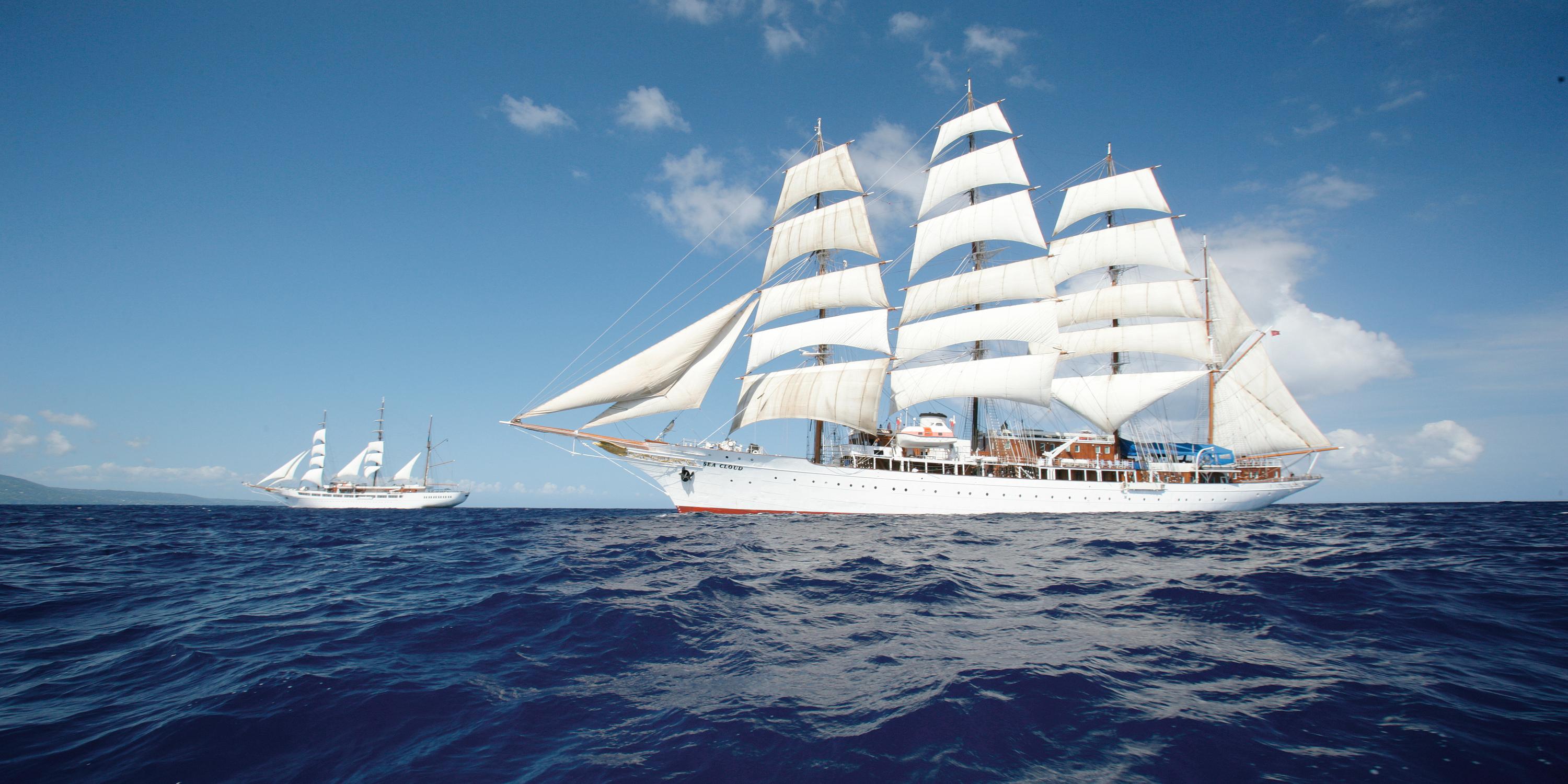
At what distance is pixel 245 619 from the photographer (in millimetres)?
8250

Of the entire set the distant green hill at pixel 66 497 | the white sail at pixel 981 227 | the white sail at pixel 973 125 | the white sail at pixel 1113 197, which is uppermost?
the white sail at pixel 973 125

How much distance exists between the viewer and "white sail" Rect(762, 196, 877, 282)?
3875 cm

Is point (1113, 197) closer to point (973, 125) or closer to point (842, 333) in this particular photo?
point (973, 125)

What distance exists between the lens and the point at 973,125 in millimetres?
44719

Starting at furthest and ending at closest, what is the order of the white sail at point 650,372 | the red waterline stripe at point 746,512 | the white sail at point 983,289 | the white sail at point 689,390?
1. the white sail at point 983,289
2. the red waterline stripe at point 746,512
3. the white sail at point 689,390
4. the white sail at point 650,372

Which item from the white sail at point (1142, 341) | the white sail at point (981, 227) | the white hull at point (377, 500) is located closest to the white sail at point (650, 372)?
the white sail at point (981, 227)

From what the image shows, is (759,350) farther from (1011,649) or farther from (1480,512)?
(1480,512)

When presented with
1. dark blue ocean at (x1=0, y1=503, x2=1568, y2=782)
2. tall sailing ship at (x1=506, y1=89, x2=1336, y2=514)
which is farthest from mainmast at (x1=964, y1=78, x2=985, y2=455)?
dark blue ocean at (x1=0, y1=503, x2=1568, y2=782)

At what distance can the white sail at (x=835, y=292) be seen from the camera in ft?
125

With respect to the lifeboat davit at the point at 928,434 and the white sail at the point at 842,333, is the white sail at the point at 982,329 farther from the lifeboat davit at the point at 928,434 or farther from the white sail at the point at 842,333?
the lifeboat davit at the point at 928,434

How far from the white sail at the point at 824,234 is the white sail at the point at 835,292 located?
172 cm

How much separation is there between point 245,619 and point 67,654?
168 cm

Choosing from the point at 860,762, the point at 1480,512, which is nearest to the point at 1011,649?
the point at 860,762

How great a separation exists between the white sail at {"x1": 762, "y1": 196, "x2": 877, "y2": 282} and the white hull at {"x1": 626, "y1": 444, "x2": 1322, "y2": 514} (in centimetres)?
1567
